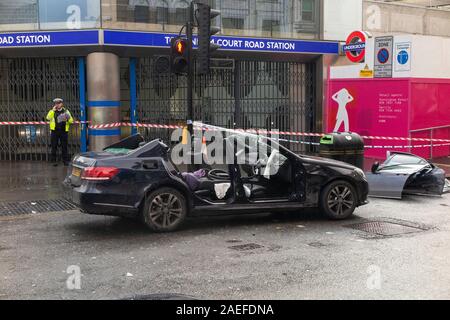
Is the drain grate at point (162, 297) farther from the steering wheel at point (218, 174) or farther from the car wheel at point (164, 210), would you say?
the steering wheel at point (218, 174)

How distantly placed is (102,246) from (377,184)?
18.6 ft

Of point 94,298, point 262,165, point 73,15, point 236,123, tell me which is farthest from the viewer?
point 236,123

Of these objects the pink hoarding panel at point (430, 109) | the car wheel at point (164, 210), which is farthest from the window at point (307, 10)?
the car wheel at point (164, 210)

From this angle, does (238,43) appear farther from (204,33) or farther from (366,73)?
(204,33)

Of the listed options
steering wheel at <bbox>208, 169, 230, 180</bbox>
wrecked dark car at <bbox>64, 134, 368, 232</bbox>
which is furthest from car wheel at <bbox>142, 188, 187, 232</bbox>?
steering wheel at <bbox>208, 169, 230, 180</bbox>

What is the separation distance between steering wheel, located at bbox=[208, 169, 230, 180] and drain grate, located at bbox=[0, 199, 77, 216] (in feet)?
8.56

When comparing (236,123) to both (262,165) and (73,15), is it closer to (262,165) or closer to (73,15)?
(73,15)

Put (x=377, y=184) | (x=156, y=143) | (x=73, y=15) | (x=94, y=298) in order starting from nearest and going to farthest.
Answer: (x=94, y=298) → (x=156, y=143) → (x=377, y=184) → (x=73, y=15)

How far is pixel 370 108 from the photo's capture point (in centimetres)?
1490

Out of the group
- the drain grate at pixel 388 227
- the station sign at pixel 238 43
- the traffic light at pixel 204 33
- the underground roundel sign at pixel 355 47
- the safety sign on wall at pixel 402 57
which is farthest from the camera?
the underground roundel sign at pixel 355 47

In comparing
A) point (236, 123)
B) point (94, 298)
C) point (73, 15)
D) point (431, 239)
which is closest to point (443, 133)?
point (236, 123)

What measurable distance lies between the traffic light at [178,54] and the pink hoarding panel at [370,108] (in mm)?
6644

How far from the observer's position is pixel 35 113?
15.1 metres

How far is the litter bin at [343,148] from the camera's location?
426 inches
